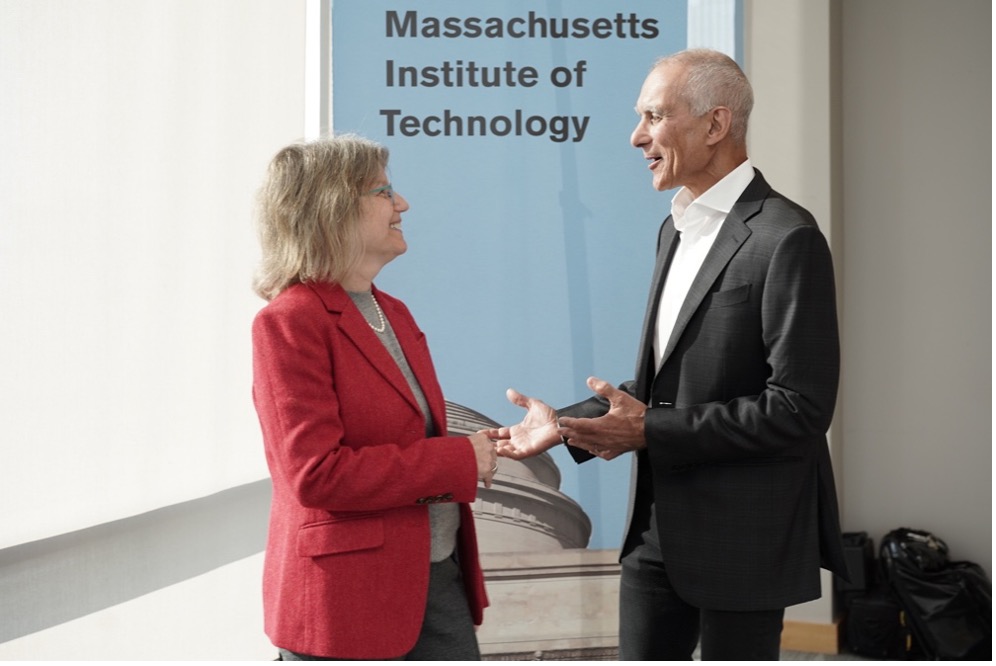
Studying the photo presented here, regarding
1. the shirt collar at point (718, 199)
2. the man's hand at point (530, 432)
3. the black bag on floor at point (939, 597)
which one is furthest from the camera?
the black bag on floor at point (939, 597)

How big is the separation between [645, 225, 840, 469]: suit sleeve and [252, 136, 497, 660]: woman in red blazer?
47cm

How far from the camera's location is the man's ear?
2.07 meters

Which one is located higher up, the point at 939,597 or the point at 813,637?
the point at 939,597

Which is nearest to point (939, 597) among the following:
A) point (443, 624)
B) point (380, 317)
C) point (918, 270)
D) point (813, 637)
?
point (813, 637)

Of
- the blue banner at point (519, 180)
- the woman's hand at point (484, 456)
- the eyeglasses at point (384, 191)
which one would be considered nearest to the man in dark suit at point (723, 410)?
the woman's hand at point (484, 456)

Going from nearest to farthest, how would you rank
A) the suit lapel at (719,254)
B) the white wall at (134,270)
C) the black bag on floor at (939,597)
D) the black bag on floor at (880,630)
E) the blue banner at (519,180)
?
the suit lapel at (719,254) < the white wall at (134,270) < the blue banner at (519,180) < the black bag on floor at (939,597) < the black bag on floor at (880,630)

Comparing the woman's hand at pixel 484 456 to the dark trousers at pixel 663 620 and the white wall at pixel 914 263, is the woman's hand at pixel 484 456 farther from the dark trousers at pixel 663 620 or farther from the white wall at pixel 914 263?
the white wall at pixel 914 263

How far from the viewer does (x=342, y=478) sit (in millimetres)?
1580

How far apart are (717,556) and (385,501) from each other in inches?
28.6

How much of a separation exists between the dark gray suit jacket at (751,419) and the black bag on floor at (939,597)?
243 centimetres

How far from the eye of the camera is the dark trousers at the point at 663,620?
1.95 m

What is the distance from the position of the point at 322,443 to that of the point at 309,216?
0.41m

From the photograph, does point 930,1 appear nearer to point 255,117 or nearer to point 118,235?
point 255,117

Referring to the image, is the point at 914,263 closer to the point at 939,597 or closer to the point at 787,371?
the point at 939,597
